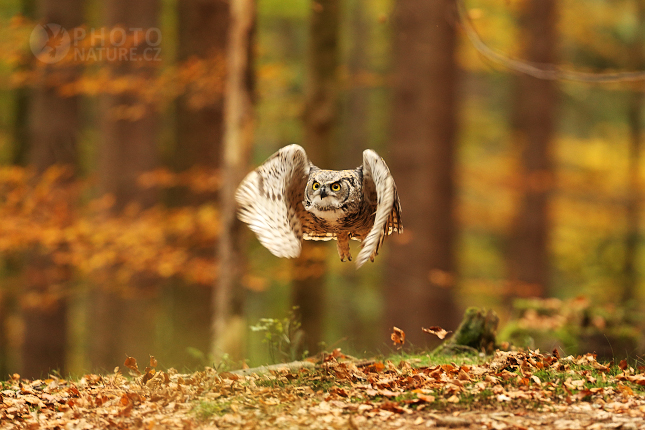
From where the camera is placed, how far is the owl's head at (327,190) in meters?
2.95

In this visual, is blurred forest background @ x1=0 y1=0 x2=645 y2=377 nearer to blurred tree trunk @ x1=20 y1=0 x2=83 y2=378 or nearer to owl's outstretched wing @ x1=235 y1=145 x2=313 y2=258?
blurred tree trunk @ x1=20 y1=0 x2=83 y2=378

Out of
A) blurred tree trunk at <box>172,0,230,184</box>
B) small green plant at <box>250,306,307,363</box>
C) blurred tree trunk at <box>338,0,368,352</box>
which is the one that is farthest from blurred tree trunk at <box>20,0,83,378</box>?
blurred tree trunk at <box>338,0,368,352</box>

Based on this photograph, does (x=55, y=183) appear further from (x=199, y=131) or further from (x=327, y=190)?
(x=327, y=190)

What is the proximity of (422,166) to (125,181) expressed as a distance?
534 cm

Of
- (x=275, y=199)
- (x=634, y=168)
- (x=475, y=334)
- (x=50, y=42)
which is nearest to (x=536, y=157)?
(x=634, y=168)

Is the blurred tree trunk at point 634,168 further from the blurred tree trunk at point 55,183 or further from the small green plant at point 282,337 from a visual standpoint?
the blurred tree trunk at point 55,183

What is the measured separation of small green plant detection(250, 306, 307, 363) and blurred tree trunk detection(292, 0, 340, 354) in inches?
94.6

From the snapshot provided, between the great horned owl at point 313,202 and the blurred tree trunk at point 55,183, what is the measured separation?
25.7ft

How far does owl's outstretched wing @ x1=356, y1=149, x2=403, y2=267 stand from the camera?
2.88 m

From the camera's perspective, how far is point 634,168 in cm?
1581

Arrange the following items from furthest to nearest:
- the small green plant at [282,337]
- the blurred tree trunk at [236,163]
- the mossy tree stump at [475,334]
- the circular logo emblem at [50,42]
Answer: the circular logo emblem at [50,42] → the blurred tree trunk at [236,163] → the mossy tree stump at [475,334] → the small green plant at [282,337]

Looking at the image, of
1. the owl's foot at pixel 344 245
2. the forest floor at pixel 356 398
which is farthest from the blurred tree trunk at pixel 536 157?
the owl's foot at pixel 344 245

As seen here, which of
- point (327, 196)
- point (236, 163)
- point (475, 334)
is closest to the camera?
point (327, 196)

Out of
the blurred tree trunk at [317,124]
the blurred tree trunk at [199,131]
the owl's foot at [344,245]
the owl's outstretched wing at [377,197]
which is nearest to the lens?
the owl's outstretched wing at [377,197]
